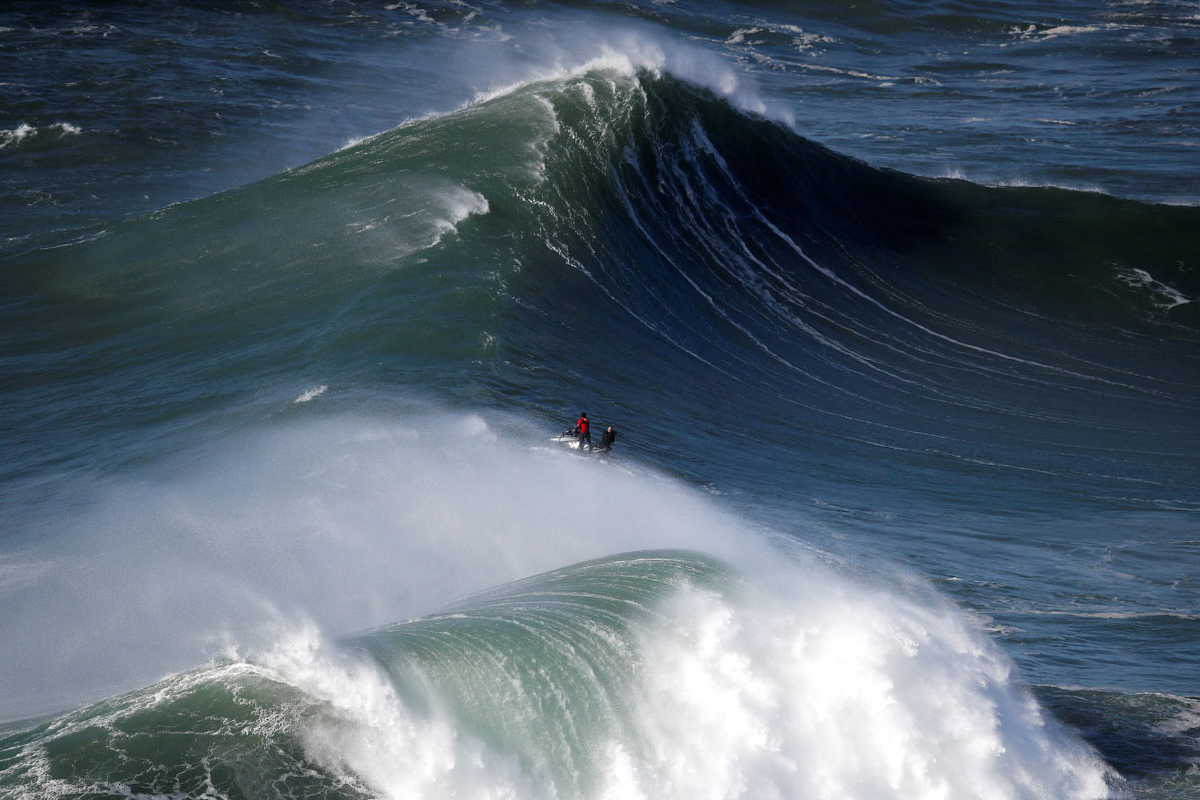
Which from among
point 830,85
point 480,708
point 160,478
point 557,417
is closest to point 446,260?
point 557,417

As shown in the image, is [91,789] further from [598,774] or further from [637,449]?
[637,449]

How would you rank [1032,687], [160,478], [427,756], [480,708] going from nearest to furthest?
[427,756] < [480,708] < [1032,687] < [160,478]

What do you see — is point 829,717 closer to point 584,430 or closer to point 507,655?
point 507,655

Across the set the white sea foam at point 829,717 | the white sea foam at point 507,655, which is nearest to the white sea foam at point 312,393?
the white sea foam at point 507,655

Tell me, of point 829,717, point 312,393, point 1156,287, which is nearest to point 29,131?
point 312,393

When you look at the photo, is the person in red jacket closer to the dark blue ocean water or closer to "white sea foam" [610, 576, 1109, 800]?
the dark blue ocean water

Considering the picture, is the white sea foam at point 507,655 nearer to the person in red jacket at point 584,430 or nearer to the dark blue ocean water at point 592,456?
the dark blue ocean water at point 592,456

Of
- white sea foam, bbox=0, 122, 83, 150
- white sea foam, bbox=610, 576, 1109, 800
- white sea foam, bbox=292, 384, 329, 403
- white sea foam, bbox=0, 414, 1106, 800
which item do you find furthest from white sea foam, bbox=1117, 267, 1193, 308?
white sea foam, bbox=0, 122, 83, 150
